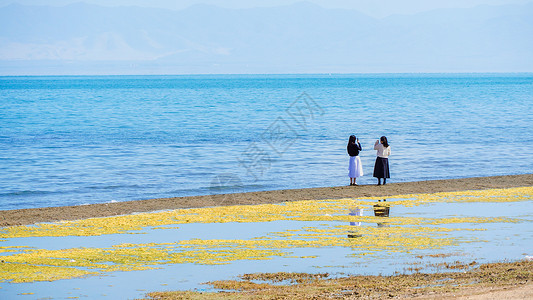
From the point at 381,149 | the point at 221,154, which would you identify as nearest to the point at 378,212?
the point at 381,149

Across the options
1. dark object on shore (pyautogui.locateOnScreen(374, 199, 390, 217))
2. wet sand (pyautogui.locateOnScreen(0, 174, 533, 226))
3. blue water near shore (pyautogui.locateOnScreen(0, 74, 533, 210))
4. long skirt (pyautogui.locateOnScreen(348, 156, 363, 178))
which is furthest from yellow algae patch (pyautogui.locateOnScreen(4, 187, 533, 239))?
blue water near shore (pyautogui.locateOnScreen(0, 74, 533, 210))

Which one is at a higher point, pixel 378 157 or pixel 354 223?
pixel 378 157

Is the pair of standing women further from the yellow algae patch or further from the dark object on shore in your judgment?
the dark object on shore

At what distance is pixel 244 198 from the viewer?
2258 cm

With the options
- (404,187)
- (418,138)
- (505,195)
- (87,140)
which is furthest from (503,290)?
(87,140)

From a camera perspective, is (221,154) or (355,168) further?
(221,154)

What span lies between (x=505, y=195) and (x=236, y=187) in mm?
10162

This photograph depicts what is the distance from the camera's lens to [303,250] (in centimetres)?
1405

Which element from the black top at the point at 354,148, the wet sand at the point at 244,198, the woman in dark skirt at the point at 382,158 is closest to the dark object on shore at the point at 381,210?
the wet sand at the point at 244,198

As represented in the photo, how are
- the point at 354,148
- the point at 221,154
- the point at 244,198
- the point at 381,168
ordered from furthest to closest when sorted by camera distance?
the point at 221,154, the point at 381,168, the point at 354,148, the point at 244,198

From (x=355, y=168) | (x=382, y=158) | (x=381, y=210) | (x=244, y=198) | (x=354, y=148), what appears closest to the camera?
(x=381, y=210)

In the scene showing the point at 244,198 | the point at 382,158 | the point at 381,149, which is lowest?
the point at 244,198

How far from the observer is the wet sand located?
19.4 metres

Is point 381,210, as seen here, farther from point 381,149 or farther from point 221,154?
point 221,154
